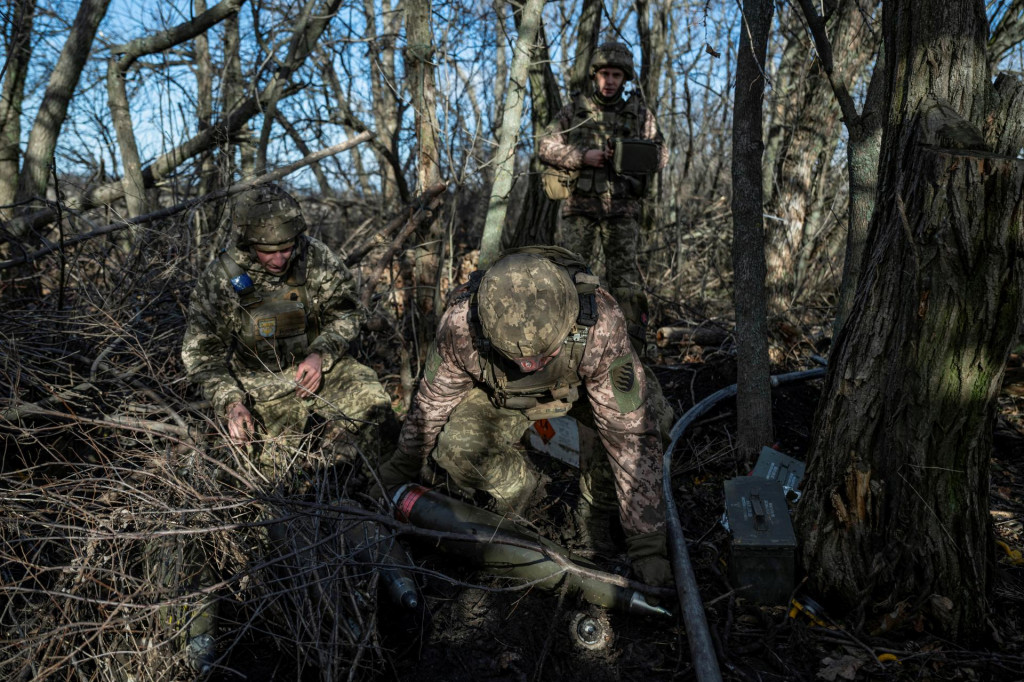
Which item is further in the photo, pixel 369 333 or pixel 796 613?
pixel 369 333

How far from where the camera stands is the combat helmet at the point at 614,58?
5.16 m

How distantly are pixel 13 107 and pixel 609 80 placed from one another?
5.55 metres

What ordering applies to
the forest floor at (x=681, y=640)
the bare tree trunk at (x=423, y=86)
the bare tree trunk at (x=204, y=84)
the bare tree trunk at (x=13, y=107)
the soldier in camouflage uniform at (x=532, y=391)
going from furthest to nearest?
1. the bare tree trunk at (x=204, y=84)
2. the bare tree trunk at (x=13, y=107)
3. the bare tree trunk at (x=423, y=86)
4. the soldier in camouflage uniform at (x=532, y=391)
5. the forest floor at (x=681, y=640)

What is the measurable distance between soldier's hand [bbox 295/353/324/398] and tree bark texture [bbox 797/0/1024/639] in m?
2.84

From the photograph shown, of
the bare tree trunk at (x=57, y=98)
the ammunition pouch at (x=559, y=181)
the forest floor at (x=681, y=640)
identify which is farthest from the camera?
the bare tree trunk at (x=57, y=98)

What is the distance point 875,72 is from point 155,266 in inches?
194

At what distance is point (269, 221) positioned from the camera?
12.8 ft

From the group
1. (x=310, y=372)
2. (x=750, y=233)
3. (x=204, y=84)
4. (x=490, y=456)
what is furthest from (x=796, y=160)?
(x=204, y=84)

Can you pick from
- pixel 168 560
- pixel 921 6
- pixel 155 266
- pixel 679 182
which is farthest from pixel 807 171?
pixel 168 560

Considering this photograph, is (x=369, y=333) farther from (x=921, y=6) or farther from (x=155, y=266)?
(x=921, y=6)

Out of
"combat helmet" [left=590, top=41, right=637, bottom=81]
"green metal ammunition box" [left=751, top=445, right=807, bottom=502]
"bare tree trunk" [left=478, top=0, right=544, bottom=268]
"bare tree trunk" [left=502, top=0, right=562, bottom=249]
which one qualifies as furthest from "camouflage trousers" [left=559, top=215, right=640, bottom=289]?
"green metal ammunition box" [left=751, top=445, right=807, bottom=502]

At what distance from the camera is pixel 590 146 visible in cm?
538

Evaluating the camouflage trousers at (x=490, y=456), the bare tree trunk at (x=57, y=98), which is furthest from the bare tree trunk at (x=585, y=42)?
the bare tree trunk at (x=57, y=98)

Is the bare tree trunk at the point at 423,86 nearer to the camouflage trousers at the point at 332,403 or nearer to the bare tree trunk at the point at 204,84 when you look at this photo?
the camouflage trousers at the point at 332,403
